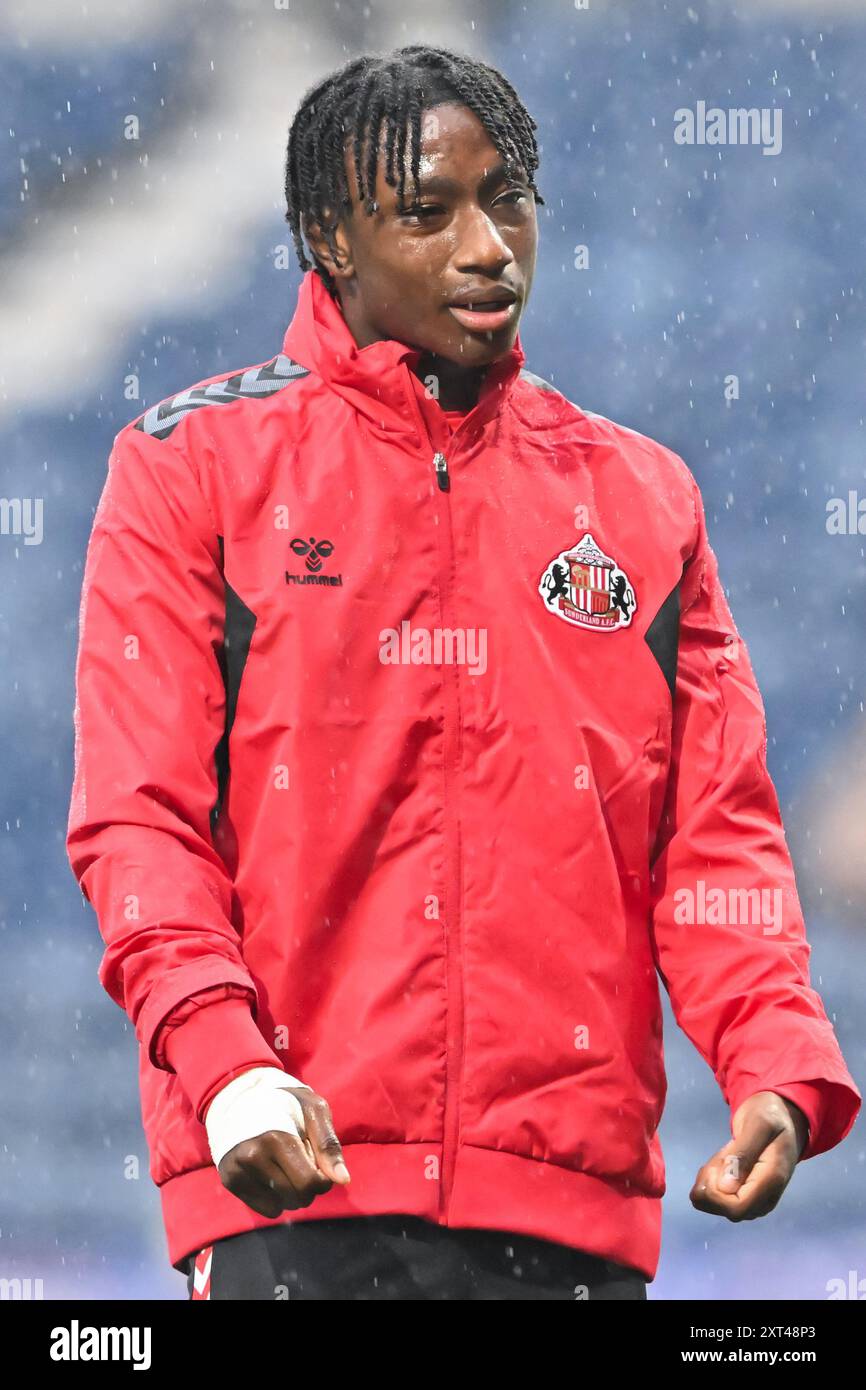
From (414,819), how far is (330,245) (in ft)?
2.76

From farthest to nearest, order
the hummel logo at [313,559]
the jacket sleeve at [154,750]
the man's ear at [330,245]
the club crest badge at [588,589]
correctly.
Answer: the man's ear at [330,245] < the club crest badge at [588,589] < the hummel logo at [313,559] < the jacket sleeve at [154,750]

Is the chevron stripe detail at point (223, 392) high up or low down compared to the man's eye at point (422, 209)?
down

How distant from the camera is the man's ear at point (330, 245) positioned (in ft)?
8.86

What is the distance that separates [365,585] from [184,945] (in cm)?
A: 52

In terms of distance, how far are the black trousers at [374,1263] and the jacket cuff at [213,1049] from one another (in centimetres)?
21

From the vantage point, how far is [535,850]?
2.39m

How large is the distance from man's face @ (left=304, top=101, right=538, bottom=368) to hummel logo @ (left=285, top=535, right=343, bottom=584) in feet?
0.99

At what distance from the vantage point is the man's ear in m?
2.70

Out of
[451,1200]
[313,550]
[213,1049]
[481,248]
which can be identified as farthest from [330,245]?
[451,1200]

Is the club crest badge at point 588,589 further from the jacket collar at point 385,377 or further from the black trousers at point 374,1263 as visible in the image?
the black trousers at point 374,1263

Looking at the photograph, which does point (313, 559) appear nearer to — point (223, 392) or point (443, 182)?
point (223, 392)

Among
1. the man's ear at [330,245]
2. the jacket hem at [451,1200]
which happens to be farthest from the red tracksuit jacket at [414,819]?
the man's ear at [330,245]

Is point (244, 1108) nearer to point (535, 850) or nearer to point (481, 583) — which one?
point (535, 850)

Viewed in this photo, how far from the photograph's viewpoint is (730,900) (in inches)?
→ 99.9
